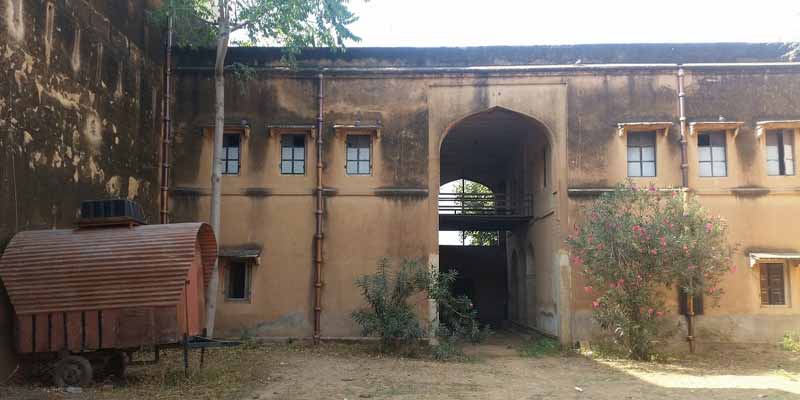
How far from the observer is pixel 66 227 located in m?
11.4

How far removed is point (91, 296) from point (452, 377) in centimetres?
586

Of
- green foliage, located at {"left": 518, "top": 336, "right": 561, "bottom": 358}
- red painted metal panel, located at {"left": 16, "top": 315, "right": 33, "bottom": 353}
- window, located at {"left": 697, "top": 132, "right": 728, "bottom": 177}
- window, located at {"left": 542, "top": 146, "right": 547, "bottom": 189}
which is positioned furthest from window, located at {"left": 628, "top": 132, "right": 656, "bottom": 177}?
red painted metal panel, located at {"left": 16, "top": 315, "right": 33, "bottom": 353}

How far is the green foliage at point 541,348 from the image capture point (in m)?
14.9

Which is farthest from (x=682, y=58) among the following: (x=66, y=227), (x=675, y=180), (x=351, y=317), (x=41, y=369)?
(x=41, y=369)

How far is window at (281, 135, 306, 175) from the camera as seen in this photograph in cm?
1622

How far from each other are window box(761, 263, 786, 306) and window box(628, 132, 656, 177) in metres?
3.38

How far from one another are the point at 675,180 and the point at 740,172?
1509mm

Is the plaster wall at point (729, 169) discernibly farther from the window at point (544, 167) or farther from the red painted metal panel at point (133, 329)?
the red painted metal panel at point (133, 329)

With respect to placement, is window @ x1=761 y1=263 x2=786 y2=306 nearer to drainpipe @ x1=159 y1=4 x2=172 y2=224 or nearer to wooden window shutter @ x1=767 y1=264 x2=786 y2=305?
wooden window shutter @ x1=767 y1=264 x2=786 y2=305

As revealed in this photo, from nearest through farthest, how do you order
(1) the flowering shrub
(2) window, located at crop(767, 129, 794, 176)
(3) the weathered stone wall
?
(3) the weathered stone wall → (1) the flowering shrub → (2) window, located at crop(767, 129, 794, 176)

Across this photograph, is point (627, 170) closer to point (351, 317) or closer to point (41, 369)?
point (351, 317)

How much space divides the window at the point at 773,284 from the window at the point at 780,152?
2.19 metres

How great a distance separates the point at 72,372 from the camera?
31.8 feet

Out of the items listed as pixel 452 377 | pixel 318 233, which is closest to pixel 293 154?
pixel 318 233
